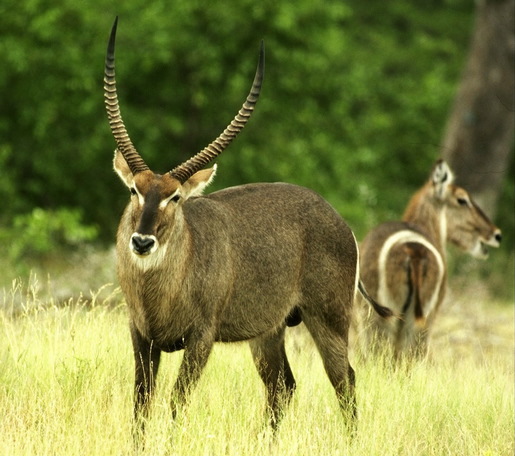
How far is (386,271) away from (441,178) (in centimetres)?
195

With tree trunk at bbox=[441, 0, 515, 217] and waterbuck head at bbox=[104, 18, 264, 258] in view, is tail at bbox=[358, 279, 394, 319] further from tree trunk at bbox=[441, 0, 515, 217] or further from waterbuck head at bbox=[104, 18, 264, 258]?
Answer: tree trunk at bbox=[441, 0, 515, 217]

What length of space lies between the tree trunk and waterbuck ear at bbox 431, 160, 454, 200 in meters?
5.35

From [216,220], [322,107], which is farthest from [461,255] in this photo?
[216,220]

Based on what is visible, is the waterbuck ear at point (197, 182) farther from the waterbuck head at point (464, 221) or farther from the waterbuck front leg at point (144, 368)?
the waterbuck head at point (464, 221)

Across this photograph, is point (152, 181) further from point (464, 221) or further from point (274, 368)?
point (464, 221)

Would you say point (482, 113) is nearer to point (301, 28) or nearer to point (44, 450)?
point (301, 28)

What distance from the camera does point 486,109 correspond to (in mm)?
16375

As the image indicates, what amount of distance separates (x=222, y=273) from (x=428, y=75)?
20475 millimetres

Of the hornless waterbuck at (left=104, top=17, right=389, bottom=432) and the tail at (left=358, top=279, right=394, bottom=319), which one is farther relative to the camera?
the tail at (left=358, top=279, right=394, bottom=319)

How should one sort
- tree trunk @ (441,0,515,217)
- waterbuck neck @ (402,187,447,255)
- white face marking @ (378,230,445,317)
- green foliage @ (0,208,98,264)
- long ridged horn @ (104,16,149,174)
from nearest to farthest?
long ridged horn @ (104,16,149,174), white face marking @ (378,230,445,317), waterbuck neck @ (402,187,447,255), green foliage @ (0,208,98,264), tree trunk @ (441,0,515,217)

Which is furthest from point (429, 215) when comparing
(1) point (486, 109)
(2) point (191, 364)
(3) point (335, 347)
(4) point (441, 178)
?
(1) point (486, 109)

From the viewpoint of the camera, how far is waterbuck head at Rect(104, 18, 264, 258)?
574 cm

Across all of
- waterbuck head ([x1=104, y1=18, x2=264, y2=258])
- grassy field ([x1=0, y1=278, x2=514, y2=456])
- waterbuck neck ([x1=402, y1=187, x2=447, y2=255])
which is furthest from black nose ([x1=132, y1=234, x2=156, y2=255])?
waterbuck neck ([x1=402, y1=187, x2=447, y2=255])

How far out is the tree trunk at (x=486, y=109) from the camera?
642 inches
